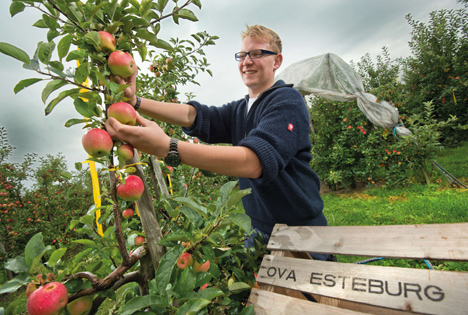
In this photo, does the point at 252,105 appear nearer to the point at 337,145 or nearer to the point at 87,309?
the point at 87,309

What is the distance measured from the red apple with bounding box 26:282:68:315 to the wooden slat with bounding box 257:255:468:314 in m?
0.63

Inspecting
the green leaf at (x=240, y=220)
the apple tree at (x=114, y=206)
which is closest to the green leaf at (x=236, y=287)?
the apple tree at (x=114, y=206)

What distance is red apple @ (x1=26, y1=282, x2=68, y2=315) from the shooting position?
2.07 ft

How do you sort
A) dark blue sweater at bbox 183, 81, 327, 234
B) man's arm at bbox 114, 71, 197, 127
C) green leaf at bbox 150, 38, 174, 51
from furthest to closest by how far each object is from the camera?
man's arm at bbox 114, 71, 197, 127 → dark blue sweater at bbox 183, 81, 327, 234 → green leaf at bbox 150, 38, 174, 51

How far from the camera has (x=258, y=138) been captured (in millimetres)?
1010

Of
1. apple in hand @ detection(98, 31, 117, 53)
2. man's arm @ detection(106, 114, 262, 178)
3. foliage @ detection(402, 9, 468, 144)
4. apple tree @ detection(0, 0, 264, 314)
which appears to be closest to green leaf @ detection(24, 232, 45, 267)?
apple tree @ detection(0, 0, 264, 314)

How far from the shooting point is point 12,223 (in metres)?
4.30

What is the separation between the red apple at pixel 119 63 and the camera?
2.50ft

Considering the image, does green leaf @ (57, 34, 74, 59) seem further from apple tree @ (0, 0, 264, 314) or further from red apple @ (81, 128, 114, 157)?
red apple @ (81, 128, 114, 157)

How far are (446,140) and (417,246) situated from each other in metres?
9.34

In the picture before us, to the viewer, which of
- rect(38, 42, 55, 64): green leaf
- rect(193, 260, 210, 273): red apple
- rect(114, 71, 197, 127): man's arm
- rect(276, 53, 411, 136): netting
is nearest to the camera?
rect(38, 42, 55, 64): green leaf

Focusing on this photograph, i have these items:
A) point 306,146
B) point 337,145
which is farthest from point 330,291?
point 337,145

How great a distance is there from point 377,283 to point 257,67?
1295mm

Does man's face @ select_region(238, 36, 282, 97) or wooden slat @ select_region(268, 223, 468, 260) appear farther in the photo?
man's face @ select_region(238, 36, 282, 97)
